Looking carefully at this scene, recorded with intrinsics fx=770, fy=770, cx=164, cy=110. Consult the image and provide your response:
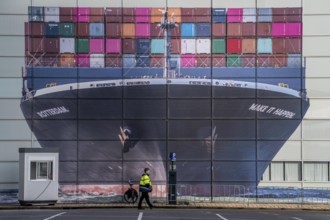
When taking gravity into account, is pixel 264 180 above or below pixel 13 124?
below

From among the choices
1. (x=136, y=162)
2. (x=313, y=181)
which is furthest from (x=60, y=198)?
(x=313, y=181)

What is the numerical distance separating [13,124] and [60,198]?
371 centimetres

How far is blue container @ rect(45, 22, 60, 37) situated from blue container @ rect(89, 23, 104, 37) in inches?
55.4

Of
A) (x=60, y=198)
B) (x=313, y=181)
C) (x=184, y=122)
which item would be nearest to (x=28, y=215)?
(x=60, y=198)

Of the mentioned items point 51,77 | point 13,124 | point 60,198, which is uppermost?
point 51,77

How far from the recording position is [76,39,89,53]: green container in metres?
32.8

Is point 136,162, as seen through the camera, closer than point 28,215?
No

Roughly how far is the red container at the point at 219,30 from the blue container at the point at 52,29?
21.9 feet

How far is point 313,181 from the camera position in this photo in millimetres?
32750

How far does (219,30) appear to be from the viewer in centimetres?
3294

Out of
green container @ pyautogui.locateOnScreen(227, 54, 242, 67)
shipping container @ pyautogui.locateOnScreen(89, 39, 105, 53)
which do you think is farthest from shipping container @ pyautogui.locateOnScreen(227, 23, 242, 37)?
shipping container @ pyautogui.locateOnScreen(89, 39, 105, 53)

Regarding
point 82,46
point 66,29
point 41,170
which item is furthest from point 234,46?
point 41,170

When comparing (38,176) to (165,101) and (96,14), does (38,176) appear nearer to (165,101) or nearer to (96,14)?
(165,101)

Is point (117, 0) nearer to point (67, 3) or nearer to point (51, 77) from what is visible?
point (67, 3)
